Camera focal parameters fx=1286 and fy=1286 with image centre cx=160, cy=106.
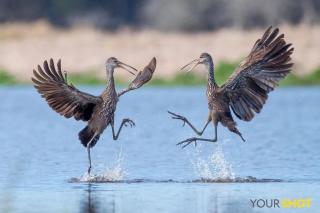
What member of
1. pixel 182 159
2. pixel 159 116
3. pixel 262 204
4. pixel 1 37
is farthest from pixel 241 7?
pixel 262 204

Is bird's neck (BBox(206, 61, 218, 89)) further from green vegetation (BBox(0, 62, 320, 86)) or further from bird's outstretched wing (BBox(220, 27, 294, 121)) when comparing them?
green vegetation (BBox(0, 62, 320, 86))

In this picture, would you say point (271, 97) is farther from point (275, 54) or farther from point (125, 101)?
point (275, 54)

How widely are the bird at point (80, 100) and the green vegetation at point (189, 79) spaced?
825 inches

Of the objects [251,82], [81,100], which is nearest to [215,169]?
[251,82]

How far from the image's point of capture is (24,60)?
1626 inches

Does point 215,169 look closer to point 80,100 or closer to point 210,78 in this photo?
point 210,78

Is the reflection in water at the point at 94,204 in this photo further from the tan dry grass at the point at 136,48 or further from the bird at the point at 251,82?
the tan dry grass at the point at 136,48

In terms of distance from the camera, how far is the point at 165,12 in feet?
183

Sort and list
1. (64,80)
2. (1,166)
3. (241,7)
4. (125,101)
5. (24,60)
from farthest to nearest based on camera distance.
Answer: (241,7) < (24,60) < (125,101) < (1,166) < (64,80)

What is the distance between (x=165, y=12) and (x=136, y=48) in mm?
13710

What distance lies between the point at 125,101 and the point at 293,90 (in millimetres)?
5464

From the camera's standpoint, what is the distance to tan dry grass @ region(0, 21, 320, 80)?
133 feet

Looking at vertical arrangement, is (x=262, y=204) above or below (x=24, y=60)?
below

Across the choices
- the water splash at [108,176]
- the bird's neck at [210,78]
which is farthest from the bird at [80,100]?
the bird's neck at [210,78]
